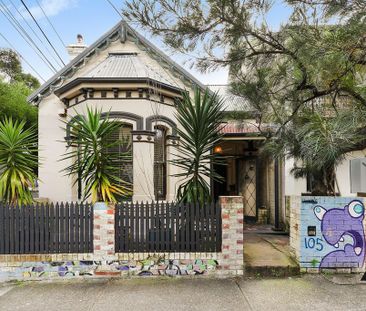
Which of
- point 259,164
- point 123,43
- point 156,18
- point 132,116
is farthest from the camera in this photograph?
point 259,164

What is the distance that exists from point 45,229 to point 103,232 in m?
1.05

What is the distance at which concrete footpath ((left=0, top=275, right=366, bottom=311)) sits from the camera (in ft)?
13.3

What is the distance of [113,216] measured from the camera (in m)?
5.23

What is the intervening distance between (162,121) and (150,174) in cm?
155

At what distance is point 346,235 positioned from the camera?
526cm

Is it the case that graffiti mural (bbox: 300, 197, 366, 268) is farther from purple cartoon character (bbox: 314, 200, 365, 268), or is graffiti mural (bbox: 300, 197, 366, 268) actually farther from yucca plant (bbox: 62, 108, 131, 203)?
yucca plant (bbox: 62, 108, 131, 203)

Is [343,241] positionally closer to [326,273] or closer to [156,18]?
[326,273]

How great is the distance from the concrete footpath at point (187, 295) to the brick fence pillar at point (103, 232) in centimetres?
45

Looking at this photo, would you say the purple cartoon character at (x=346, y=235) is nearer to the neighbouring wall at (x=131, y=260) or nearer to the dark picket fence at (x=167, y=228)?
the neighbouring wall at (x=131, y=260)

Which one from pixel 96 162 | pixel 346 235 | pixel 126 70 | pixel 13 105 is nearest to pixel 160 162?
pixel 126 70

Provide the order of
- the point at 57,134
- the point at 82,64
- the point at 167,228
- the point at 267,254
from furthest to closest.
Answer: the point at 82,64 < the point at 57,134 < the point at 267,254 < the point at 167,228

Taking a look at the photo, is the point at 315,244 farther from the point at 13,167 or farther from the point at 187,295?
the point at 13,167

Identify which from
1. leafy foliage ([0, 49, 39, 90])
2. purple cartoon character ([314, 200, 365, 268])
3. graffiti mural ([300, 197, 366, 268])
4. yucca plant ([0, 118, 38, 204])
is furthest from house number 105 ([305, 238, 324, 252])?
leafy foliage ([0, 49, 39, 90])

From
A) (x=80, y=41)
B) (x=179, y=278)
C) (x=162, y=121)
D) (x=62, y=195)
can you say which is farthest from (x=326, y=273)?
(x=80, y=41)
